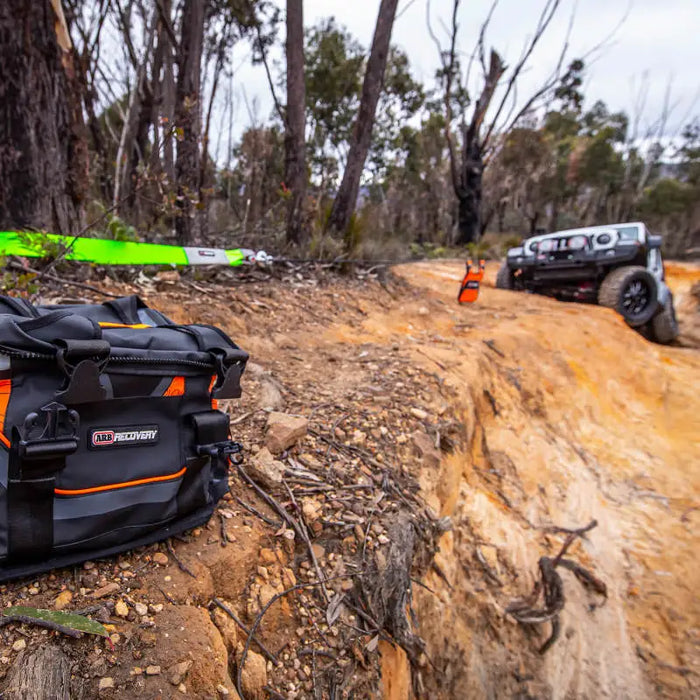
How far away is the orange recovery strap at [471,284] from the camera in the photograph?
636 centimetres

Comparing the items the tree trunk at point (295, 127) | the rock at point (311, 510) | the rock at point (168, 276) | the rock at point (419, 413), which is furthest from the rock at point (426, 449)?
the tree trunk at point (295, 127)

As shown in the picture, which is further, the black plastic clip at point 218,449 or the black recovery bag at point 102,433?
→ the black plastic clip at point 218,449

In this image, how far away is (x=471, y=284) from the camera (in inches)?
253

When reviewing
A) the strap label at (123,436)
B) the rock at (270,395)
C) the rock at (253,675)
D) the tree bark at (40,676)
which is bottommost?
the rock at (253,675)

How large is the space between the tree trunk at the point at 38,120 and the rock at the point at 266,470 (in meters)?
2.47

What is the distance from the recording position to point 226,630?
50.3 inches

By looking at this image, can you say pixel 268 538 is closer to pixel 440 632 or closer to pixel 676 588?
pixel 440 632

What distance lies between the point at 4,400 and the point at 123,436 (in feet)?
0.93

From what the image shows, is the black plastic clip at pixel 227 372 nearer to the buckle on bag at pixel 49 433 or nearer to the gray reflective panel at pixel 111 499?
the gray reflective panel at pixel 111 499

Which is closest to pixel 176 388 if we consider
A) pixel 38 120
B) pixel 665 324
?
pixel 38 120

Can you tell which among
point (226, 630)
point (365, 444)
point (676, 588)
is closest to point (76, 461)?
point (226, 630)

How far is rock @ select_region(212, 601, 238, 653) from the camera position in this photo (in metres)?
1.26

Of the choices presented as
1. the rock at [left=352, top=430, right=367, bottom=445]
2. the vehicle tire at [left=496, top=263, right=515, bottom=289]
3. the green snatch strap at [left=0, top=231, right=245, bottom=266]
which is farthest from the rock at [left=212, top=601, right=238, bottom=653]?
the vehicle tire at [left=496, top=263, right=515, bottom=289]

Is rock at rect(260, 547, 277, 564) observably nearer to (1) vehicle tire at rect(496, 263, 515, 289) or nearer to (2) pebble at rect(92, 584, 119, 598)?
(2) pebble at rect(92, 584, 119, 598)
